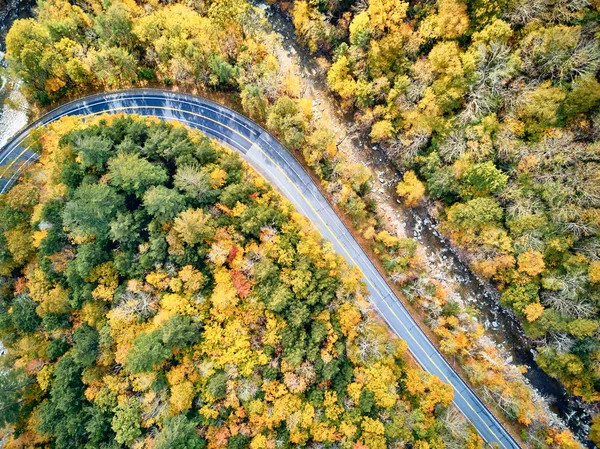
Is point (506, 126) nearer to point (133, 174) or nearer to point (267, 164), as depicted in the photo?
point (267, 164)

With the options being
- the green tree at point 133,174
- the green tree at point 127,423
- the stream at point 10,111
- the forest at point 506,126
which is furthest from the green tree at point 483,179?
the stream at point 10,111

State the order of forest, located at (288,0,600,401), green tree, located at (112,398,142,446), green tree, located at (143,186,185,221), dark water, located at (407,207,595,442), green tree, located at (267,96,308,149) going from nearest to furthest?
green tree, located at (112,398,142,446) → green tree, located at (143,186,185,221) → forest, located at (288,0,600,401) → green tree, located at (267,96,308,149) → dark water, located at (407,207,595,442)

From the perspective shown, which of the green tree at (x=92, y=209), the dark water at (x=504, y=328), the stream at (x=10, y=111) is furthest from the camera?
the stream at (x=10, y=111)

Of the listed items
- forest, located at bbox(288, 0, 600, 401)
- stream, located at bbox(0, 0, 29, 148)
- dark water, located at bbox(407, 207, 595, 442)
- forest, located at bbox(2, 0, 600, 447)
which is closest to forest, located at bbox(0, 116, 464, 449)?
forest, located at bbox(2, 0, 600, 447)

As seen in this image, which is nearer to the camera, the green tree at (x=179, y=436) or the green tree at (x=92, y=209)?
the green tree at (x=179, y=436)

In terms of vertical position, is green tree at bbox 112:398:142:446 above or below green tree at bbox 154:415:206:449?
above

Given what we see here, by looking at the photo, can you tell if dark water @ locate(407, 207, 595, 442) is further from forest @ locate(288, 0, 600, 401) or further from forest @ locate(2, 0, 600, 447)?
forest @ locate(288, 0, 600, 401)

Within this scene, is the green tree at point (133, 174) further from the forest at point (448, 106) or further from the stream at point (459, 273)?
the stream at point (459, 273)

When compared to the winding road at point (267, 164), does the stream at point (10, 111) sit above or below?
above
